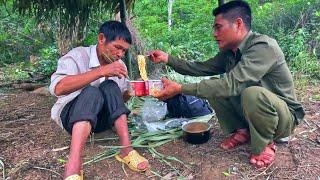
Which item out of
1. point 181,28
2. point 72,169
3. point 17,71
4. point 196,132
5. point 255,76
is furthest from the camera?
point 181,28

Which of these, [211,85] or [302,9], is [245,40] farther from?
[302,9]

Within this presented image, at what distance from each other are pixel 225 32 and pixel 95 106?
3.33 ft

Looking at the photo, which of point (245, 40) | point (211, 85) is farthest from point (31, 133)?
point (245, 40)

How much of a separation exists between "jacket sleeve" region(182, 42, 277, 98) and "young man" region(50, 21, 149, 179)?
0.59 m

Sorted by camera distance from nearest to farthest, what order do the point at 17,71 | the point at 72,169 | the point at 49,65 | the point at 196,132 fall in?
the point at 72,169 < the point at 196,132 < the point at 49,65 < the point at 17,71

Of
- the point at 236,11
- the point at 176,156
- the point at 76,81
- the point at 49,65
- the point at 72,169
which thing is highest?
the point at 236,11

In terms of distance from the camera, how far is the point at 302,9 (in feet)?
24.0

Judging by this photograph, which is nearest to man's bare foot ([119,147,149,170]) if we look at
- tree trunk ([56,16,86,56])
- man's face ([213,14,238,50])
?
man's face ([213,14,238,50])

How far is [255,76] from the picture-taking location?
2.62 meters

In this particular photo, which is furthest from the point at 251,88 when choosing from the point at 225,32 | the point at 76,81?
the point at 76,81

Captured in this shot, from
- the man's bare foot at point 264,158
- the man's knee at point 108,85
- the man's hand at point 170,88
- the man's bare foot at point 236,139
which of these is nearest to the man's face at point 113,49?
the man's knee at point 108,85

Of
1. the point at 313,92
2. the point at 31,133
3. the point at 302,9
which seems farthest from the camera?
the point at 302,9

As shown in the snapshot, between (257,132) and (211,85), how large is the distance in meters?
0.44

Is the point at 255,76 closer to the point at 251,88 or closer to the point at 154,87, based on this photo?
the point at 251,88
